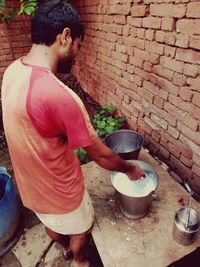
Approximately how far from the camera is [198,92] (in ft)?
7.63

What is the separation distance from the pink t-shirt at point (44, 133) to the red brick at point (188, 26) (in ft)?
4.49

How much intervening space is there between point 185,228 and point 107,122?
7.29 ft

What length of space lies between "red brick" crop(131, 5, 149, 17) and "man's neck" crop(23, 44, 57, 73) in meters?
1.63

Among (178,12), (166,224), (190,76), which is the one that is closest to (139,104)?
(190,76)

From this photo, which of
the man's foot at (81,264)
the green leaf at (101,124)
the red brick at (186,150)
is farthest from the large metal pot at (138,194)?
the green leaf at (101,124)

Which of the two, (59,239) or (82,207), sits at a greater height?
(82,207)

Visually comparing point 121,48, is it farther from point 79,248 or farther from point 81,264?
point 81,264

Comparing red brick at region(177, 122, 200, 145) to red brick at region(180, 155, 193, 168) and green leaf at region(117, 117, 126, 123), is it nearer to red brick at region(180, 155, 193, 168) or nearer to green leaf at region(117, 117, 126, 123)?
red brick at region(180, 155, 193, 168)

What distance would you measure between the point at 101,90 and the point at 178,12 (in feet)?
8.06

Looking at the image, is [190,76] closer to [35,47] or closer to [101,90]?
[35,47]

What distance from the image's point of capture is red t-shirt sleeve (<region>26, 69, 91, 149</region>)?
56.4 inches

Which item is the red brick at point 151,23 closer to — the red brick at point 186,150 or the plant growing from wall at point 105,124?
the red brick at point 186,150

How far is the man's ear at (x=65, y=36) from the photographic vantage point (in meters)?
1.61

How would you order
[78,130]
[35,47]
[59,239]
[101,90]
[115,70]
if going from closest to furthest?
[78,130] → [35,47] → [59,239] → [115,70] → [101,90]
